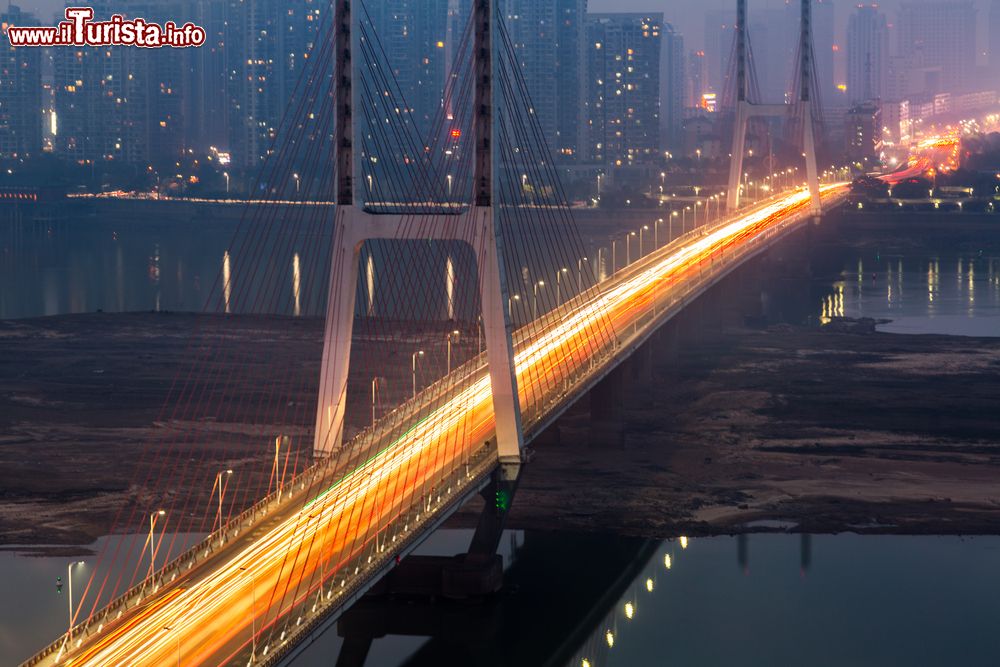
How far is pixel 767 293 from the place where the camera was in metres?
81.2

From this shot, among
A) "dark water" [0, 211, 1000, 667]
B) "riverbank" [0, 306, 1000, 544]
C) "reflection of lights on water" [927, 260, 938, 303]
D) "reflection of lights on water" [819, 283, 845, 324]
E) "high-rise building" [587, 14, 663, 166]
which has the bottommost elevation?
"dark water" [0, 211, 1000, 667]

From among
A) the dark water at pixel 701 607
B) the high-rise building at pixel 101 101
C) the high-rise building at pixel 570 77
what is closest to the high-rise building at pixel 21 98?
the high-rise building at pixel 101 101

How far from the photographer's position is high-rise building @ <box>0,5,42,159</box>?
623 ft

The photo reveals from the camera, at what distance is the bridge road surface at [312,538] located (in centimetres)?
1989

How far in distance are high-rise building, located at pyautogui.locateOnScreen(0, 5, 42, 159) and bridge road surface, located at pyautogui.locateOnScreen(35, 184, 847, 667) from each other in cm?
15769

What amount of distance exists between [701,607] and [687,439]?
13905 mm

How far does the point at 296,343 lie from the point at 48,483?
24.2m

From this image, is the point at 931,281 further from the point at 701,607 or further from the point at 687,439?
the point at 701,607

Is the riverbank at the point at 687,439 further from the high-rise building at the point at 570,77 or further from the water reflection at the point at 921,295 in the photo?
the high-rise building at the point at 570,77

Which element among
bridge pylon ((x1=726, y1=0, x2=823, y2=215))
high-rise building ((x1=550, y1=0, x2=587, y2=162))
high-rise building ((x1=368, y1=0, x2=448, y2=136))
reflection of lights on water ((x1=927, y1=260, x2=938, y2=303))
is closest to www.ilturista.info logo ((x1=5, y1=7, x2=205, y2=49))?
bridge pylon ((x1=726, y1=0, x2=823, y2=215))

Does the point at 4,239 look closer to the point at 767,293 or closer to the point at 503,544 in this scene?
the point at 767,293

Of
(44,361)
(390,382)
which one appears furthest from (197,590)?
(44,361)

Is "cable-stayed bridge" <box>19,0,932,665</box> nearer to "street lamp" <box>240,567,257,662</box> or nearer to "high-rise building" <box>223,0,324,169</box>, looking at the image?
"street lamp" <box>240,567,257,662</box>

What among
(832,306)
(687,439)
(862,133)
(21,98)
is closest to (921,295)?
(832,306)
